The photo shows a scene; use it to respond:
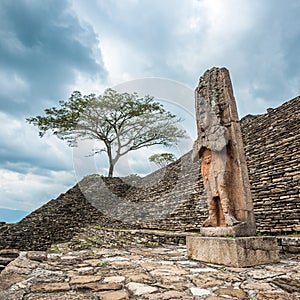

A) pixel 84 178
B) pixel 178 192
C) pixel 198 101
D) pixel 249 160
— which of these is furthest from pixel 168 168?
Answer: pixel 198 101

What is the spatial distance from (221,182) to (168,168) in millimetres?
13991

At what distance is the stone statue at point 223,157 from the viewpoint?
12.6 feet

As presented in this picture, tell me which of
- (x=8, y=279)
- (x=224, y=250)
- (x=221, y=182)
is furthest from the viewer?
(x=221, y=182)

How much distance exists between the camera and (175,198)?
12234mm

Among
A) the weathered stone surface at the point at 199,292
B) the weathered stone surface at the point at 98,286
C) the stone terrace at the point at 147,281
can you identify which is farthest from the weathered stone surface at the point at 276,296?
the weathered stone surface at the point at 98,286

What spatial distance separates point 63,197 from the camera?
17109 mm

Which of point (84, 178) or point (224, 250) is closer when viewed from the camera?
point (224, 250)

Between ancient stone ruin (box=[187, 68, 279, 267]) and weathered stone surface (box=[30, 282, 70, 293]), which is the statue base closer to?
ancient stone ruin (box=[187, 68, 279, 267])

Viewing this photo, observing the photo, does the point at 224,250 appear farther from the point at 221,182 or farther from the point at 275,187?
the point at 275,187

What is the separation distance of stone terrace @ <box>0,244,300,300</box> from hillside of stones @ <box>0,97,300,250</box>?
292cm

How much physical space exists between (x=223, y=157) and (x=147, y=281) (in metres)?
2.22

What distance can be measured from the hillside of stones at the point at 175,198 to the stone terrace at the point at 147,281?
2.92 meters

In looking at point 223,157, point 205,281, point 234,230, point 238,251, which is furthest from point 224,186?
point 205,281

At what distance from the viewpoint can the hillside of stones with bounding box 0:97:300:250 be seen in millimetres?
6453
